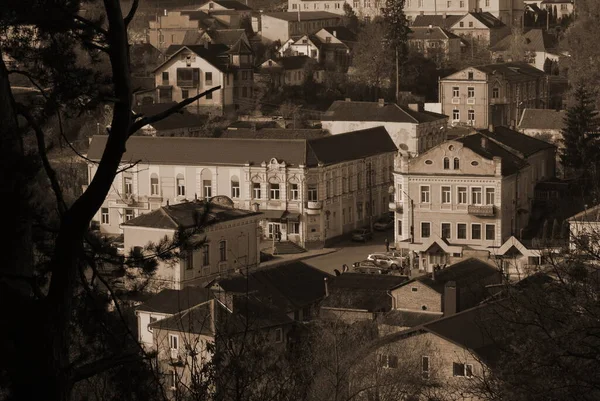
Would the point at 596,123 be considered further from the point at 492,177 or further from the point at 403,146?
the point at 492,177

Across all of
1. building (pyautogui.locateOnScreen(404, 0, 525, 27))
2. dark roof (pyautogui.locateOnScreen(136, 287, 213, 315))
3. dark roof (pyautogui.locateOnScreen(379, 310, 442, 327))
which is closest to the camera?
dark roof (pyautogui.locateOnScreen(379, 310, 442, 327))

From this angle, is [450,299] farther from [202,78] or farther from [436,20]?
[436,20]

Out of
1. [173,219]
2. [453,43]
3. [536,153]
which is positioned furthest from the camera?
[453,43]

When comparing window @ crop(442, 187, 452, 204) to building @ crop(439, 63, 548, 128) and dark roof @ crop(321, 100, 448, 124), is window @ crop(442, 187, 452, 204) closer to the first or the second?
dark roof @ crop(321, 100, 448, 124)

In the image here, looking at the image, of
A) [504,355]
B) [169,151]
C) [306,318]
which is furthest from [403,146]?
[504,355]

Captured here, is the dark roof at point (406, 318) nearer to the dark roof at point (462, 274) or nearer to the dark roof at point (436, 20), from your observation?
the dark roof at point (462, 274)

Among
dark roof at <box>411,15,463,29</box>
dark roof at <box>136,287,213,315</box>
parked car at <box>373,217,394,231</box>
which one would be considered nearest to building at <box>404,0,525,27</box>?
dark roof at <box>411,15,463,29</box>

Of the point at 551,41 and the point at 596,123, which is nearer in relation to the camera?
the point at 596,123

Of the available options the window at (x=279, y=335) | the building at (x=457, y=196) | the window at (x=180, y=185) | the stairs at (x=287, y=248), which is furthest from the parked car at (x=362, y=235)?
the window at (x=279, y=335)
